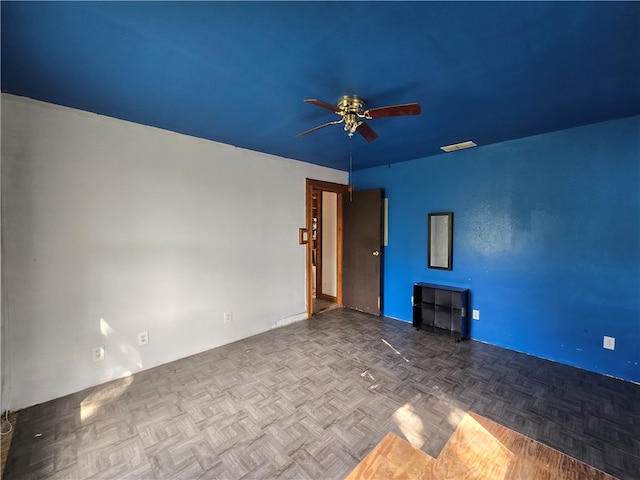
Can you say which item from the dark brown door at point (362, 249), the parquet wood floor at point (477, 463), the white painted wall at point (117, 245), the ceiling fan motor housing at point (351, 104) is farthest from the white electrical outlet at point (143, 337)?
the dark brown door at point (362, 249)

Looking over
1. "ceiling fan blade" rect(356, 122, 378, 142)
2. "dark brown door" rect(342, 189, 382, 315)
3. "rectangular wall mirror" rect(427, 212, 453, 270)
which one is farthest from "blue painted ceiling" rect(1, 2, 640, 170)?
"dark brown door" rect(342, 189, 382, 315)

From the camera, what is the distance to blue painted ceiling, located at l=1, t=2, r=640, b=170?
1.30m

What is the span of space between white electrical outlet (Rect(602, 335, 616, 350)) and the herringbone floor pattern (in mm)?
289

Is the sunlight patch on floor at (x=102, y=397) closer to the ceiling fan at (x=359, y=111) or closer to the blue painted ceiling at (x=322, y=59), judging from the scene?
the blue painted ceiling at (x=322, y=59)

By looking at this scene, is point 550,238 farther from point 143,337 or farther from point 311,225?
point 143,337

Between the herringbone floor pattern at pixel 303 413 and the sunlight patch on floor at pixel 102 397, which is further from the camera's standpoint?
the sunlight patch on floor at pixel 102 397

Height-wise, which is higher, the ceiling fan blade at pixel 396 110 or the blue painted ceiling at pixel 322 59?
the blue painted ceiling at pixel 322 59

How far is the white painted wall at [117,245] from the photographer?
2.11 meters

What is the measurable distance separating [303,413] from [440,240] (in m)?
2.80

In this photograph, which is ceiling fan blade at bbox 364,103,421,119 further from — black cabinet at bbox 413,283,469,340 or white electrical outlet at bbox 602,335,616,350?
white electrical outlet at bbox 602,335,616,350

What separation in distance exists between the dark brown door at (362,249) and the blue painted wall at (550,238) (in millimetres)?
648

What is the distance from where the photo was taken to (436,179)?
3787 millimetres

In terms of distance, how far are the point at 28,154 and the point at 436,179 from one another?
4211 mm

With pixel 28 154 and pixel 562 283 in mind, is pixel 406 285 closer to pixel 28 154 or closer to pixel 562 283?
pixel 562 283
